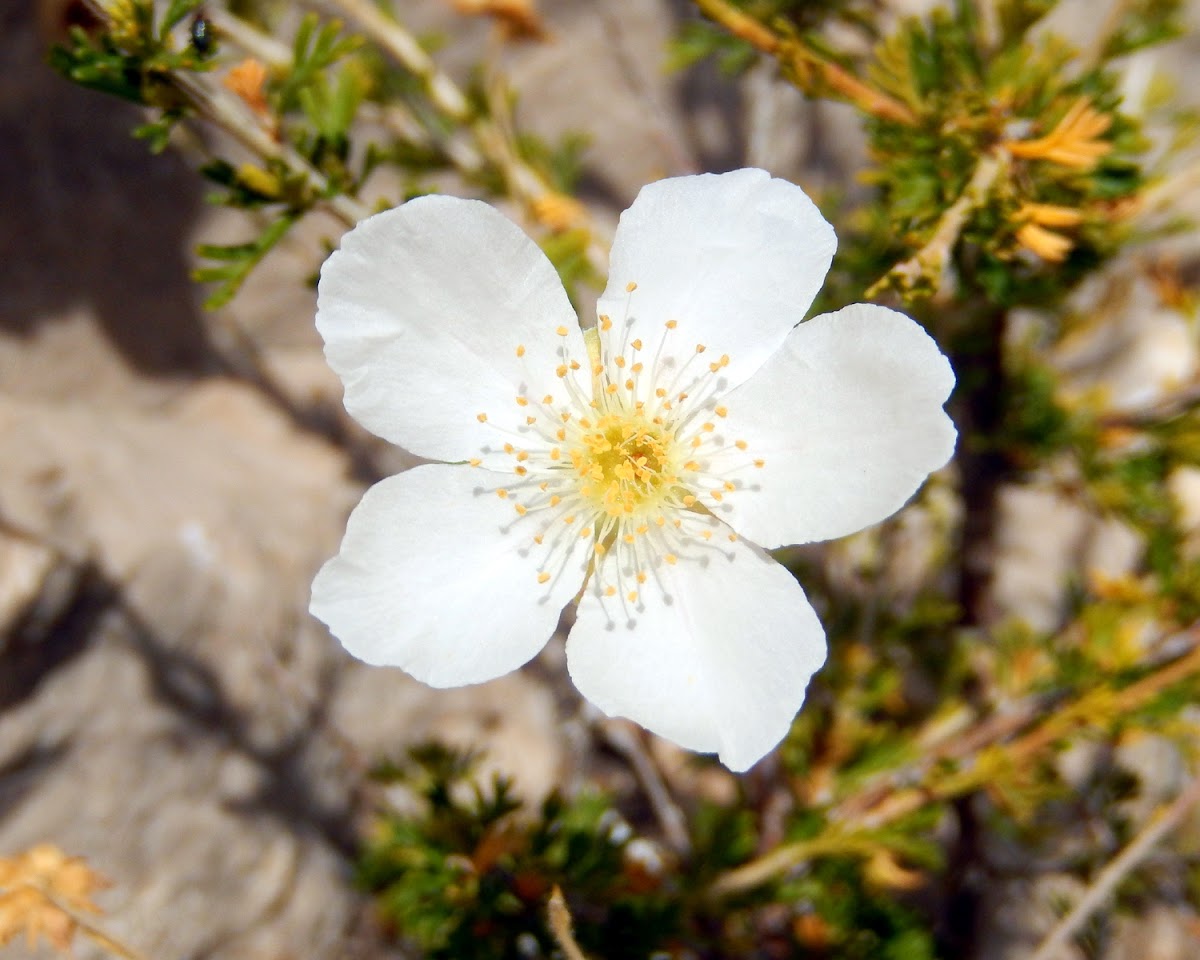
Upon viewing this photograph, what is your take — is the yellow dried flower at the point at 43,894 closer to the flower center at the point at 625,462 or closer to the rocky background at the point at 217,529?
the rocky background at the point at 217,529

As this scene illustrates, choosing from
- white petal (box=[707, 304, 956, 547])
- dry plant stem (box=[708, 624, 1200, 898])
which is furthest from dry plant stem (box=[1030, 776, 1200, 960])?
white petal (box=[707, 304, 956, 547])

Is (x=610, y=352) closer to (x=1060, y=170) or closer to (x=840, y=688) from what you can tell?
(x=1060, y=170)

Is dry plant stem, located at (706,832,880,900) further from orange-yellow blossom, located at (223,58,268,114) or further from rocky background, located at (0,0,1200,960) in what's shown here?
orange-yellow blossom, located at (223,58,268,114)

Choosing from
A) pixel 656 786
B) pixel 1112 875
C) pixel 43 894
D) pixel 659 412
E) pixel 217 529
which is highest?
pixel 659 412


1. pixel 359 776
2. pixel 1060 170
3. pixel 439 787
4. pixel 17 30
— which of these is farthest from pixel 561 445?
pixel 17 30

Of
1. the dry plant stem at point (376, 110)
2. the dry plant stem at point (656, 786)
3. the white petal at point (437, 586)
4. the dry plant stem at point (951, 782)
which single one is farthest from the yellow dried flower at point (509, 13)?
the dry plant stem at point (951, 782)

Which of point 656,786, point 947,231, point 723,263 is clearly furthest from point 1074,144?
point 656,786

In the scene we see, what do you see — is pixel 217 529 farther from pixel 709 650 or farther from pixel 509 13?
pixel 709 650
